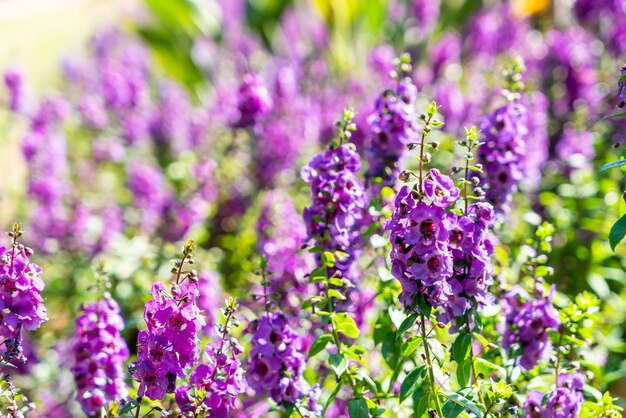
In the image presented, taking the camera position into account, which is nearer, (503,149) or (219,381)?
(219,381)

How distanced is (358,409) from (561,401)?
612 mm

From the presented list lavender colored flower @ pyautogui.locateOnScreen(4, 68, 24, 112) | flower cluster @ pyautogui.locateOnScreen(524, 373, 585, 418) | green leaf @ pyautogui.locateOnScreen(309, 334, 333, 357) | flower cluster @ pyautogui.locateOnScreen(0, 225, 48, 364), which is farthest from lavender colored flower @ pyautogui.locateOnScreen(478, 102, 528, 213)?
lavender colored flower @ pyautogui.locateOnScreen(4, 68, 24, 112)

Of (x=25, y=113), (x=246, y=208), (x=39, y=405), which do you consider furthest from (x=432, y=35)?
(x=39, y=405)

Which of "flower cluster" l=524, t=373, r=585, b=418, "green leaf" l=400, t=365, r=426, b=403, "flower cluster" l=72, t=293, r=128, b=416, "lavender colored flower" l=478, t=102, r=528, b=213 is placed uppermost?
"lavender colored flower" l=478, t=102, r=528, b=213

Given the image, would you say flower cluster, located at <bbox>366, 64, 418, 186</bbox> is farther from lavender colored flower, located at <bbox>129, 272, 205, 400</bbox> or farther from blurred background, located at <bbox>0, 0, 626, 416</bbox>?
lavender colored flower, located at <bbox>129, 272, 205, 400</bbox>

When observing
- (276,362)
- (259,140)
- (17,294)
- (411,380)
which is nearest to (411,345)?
(411,380)

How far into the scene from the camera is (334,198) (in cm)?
261

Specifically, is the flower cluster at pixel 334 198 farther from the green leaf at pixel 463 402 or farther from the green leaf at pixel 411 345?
the green leaf at pixel 463 402

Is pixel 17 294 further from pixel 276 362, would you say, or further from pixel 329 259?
pixel 329 259

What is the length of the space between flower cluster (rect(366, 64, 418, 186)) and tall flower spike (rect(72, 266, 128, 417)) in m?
1.13

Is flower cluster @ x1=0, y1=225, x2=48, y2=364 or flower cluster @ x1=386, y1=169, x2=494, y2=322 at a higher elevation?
flower cluster @ x1=0, y1=225, x2=48, y2=364

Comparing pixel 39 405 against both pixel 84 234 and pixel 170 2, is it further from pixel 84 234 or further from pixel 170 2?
pixel 170 2

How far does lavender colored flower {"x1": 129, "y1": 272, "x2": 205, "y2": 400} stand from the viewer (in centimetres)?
221

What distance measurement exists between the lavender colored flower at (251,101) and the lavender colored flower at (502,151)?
1.75 m
